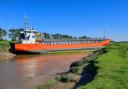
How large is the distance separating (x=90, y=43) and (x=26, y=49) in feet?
62.0

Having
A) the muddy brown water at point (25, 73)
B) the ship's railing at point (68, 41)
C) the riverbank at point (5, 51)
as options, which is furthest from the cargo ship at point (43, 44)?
the muddy brown water at point (25, 73)

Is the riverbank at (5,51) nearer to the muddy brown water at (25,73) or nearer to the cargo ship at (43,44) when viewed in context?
the cargo ship at (43,44)

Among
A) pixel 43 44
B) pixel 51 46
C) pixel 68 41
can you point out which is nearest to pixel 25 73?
pixel 43 44

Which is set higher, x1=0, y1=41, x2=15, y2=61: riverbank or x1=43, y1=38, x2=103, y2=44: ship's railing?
x1=43, y1=38, x2=103, y2=44: ship's railing

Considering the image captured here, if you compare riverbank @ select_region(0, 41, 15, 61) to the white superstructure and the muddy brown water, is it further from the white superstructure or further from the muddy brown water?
the muddy brown water

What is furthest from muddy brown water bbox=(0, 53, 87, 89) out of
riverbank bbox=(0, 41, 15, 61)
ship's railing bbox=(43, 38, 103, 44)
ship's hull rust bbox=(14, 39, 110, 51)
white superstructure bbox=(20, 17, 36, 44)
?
ship's railing bbox=(43, 38, 103, 44)

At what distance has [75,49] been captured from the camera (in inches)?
2355

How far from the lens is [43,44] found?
2112 inches

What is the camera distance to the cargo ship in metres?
49.8

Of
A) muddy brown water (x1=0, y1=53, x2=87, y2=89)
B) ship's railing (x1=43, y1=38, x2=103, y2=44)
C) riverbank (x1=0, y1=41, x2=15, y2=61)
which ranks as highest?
ship's railing (x1=43, y1=38, x2=103, y2=44)

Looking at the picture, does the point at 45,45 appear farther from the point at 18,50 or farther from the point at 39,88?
the point at 39,88

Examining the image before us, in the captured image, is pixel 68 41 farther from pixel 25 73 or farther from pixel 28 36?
pixel 25 73

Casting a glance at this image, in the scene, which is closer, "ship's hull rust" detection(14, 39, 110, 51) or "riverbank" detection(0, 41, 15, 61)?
"riverbank" detection(0, 41, 15, 61)

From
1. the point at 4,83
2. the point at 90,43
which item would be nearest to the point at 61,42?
the point at 90,43
